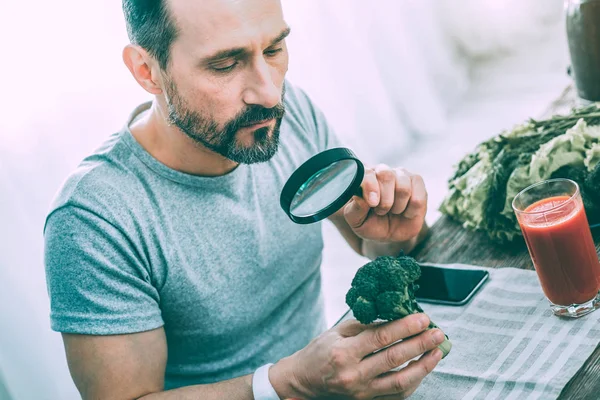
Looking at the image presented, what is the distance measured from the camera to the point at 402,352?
1243 mm

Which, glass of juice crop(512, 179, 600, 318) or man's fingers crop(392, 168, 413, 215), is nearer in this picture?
glass of juice crop(512, 179, 600, 318)

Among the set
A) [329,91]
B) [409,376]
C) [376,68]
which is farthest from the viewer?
[376,68]

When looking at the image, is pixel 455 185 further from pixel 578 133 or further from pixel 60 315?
pixel 60 315

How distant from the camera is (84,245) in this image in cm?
150

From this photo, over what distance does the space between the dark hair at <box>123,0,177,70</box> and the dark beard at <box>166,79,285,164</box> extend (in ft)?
0.24

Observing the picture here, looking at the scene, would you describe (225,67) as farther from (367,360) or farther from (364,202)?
(367,360)

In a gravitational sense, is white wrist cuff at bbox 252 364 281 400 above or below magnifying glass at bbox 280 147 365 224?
below

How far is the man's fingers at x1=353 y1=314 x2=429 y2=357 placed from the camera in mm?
1227

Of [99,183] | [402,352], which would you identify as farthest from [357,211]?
[99,183]

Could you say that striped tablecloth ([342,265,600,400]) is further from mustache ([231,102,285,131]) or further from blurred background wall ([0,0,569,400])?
blurred background wall ([0,0,569,400])

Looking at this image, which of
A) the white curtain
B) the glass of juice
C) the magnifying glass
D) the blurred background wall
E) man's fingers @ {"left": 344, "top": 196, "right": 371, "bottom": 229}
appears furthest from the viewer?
the white curtain

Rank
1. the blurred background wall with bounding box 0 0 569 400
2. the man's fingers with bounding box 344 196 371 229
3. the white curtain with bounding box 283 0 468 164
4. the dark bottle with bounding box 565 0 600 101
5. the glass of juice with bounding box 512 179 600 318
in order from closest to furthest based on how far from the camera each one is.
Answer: the glass of juice with bounding box 512 179 600 318 → the man's fingers with bounding box 344 196 371 229 → the dark bottle with bounding box 565 0 600 101 → the blurred background wall with bounding box 0 0 569 400 → the white curtain with bounding box 283 0 468 164

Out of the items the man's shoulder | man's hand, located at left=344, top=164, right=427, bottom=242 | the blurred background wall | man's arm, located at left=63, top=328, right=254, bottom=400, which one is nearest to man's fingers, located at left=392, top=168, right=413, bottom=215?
man's hand, located at left=344, top=164, right=427, bottom=242

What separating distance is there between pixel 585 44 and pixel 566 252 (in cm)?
82
